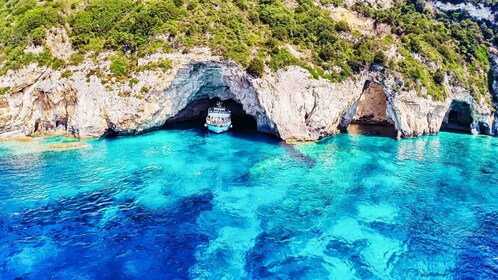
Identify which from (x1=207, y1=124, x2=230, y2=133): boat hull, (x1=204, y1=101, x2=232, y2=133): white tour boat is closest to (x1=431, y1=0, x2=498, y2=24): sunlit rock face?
(x1=204, y1=101, x2=232, y2=133): white tour boat

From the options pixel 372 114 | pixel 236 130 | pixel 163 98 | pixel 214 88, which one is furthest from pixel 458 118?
pixel 163 98

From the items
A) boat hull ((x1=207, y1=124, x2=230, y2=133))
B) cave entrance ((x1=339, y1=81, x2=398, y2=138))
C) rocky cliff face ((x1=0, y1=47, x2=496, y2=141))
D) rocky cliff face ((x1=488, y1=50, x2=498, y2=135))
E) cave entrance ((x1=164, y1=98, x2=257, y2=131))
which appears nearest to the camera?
rocky cliff face ((x1=0, y1=47, x2=496, y2=141))

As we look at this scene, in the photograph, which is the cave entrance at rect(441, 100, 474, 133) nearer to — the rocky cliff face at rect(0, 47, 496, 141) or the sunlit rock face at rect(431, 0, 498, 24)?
the rocky cliff face at rect(0, 47, 496, 141)

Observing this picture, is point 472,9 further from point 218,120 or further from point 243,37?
point 218,120

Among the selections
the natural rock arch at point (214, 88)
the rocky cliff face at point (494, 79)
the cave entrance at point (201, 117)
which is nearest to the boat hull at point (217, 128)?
the cave entrance at point (201, 117)

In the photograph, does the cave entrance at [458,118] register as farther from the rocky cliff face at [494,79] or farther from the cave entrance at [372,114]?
the cave entrance at [372,114]

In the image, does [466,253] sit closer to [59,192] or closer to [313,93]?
[313,93]
